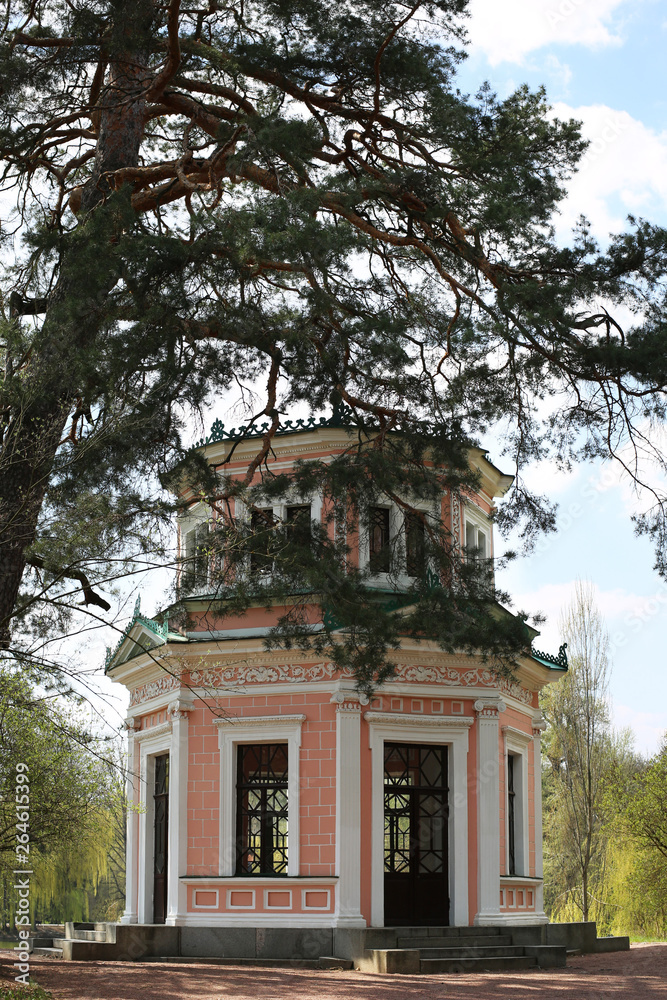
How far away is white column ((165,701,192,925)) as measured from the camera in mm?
16031

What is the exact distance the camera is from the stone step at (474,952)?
14.7 metres

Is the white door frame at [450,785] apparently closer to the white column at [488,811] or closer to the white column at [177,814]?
A: the white column at [488,811]

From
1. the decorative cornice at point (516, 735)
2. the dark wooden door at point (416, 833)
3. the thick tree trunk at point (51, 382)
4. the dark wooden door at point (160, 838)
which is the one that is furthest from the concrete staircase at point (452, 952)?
the thick tree trunk at point (51, 382)

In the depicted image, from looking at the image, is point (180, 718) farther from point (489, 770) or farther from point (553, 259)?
point (553, 259)

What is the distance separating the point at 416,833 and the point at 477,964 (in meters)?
2.49

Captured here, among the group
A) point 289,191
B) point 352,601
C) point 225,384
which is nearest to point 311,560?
point 352,601

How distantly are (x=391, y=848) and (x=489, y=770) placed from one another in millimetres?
1876

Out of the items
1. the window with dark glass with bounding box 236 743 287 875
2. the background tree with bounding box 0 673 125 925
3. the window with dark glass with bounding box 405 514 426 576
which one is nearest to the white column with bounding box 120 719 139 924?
the background tree with bounding box 0 673 125 925

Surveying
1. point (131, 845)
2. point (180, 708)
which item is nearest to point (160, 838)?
point (131, 845)

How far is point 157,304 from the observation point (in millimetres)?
10031

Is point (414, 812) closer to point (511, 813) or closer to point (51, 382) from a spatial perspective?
point (511, 813)

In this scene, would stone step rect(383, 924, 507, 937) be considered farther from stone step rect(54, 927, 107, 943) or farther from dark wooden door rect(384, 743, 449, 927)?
stone step rect(54, 927, 107, 943)

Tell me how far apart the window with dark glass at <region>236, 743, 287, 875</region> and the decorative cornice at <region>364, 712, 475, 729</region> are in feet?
4.92

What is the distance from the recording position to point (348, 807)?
1566 cm
